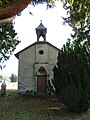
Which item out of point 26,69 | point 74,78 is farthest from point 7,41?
point 74,78

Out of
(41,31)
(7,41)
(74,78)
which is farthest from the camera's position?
(41,31)

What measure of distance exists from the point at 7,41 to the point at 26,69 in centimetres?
465

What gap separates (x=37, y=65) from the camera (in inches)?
1100

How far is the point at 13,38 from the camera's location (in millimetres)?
26812

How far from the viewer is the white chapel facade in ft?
90.8

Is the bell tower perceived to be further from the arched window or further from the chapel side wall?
the arched window

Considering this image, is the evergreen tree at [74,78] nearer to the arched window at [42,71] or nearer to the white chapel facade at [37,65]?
the white chapel facade at [37,65]

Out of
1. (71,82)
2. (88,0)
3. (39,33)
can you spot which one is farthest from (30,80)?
(88,0)

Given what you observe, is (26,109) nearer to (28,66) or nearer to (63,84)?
(63,84)

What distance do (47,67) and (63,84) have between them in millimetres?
10019

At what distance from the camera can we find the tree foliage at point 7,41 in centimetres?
2341

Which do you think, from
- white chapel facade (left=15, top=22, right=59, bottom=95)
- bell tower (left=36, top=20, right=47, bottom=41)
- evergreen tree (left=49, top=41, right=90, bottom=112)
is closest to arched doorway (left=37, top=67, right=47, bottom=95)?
white chapel facade (left=15, top=22, right=59, bottom=95)

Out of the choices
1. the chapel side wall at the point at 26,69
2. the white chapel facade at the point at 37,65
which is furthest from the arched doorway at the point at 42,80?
the chapel side wall at the point at 26,69

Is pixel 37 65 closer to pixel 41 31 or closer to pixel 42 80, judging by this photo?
pixel 42 80
